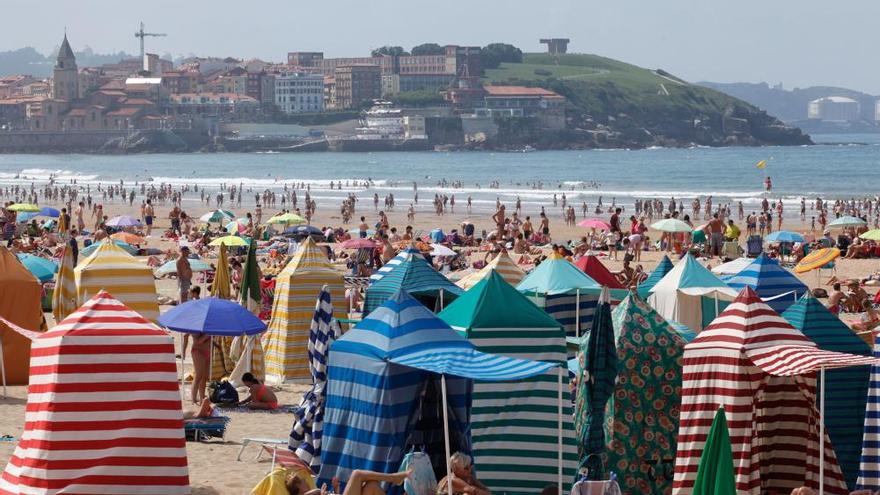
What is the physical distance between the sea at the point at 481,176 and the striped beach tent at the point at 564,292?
118 ft

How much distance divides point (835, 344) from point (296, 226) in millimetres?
21760

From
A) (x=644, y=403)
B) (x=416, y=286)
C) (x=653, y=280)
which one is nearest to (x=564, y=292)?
(x=416, y=286)

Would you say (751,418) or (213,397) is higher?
(751,418)

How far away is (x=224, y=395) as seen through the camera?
11.1 m

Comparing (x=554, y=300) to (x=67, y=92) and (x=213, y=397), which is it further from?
(x=67, y=92)

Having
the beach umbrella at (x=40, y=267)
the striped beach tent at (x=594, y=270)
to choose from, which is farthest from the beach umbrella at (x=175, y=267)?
the striped beach tent at (x=594, y=270)

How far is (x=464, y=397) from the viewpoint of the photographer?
7156 mm

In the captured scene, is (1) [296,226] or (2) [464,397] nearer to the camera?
(2) [464,397]

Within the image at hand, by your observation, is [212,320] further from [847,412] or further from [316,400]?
[847,412]

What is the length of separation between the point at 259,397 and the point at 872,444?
209 inches

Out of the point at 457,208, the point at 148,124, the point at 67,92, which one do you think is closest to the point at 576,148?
the point at 148,124

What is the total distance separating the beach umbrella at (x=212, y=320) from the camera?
10.5m

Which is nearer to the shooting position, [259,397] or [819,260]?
[259,397]

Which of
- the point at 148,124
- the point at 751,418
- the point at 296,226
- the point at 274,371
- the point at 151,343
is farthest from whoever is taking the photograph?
the point at 148,124
